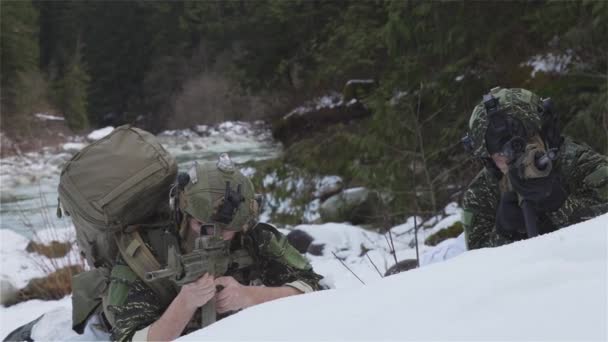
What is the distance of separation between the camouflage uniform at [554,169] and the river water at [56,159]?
4.98m

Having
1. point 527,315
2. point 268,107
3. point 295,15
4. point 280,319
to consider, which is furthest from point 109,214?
point 268,107

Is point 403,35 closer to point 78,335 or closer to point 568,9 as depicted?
point 568,9

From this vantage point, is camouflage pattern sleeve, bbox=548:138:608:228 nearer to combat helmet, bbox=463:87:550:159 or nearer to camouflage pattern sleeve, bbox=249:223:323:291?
combat helmet, bbox=463:87:550:159

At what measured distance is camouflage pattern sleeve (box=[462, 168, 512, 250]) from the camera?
7.88 ft

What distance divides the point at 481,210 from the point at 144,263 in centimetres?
129

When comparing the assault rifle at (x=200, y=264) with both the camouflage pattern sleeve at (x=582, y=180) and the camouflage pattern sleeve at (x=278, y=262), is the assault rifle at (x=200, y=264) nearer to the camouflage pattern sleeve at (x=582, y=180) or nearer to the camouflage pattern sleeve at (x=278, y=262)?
the camouflage pattern sleeve at (x=278, y=262)

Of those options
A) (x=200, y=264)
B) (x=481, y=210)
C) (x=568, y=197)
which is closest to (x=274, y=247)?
(x=200, y=264)

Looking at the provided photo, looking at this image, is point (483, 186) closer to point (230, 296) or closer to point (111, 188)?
point (230, 296)

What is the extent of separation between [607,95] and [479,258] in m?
3.43

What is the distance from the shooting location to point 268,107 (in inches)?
Result: 818

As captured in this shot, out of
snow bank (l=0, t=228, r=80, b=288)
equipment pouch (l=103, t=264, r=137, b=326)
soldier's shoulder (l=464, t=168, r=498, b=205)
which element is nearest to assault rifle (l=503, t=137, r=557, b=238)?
soldier's shoulder (l=464, t=168, r=498, b=205)

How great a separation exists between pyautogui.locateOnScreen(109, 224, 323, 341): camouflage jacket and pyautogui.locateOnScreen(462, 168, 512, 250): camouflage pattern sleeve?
25.4 inches

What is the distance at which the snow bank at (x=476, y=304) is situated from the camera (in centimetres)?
97

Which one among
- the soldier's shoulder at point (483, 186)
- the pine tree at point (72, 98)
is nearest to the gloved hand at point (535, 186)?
the soldier's shoulder at point (483, 186)
